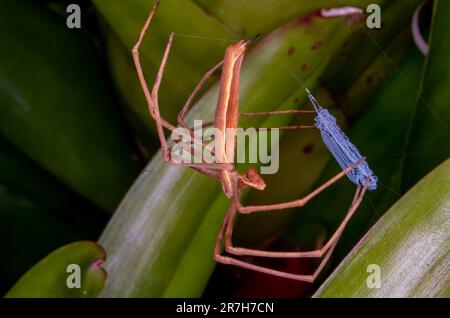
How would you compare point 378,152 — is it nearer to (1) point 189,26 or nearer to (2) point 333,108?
(2) point 333,108

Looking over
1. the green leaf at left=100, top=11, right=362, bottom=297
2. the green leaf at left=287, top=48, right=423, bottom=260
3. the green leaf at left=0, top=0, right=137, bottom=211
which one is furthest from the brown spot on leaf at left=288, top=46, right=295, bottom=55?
the green leaf at left=0, top=0, right=137, bottom=211

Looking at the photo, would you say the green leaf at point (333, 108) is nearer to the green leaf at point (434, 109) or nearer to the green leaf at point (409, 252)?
the green leaf at point (434, 109)

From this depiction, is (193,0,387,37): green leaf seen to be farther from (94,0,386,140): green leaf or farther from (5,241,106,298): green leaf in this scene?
(5,241,106,298): green leaf

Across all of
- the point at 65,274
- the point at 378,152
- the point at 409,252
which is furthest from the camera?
the point at 378,152

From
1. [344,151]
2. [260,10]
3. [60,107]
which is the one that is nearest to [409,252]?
[344,151]

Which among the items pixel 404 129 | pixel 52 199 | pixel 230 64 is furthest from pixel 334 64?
pixel 52 199
